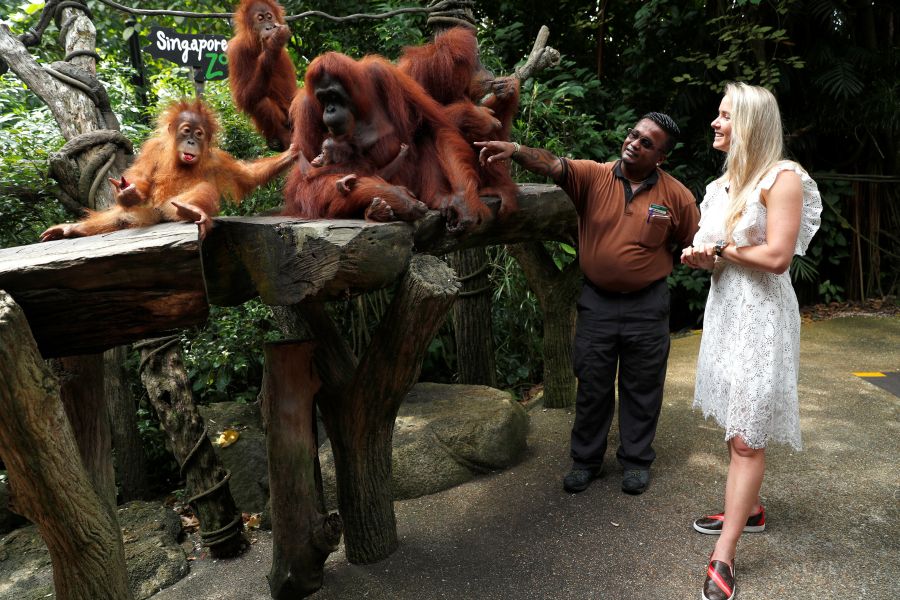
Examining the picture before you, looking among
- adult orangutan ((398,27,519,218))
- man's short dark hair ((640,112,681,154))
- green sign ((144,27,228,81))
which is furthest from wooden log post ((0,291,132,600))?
green sign ((144,27,228,81))

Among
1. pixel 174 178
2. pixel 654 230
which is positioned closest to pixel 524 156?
pixel 654 230

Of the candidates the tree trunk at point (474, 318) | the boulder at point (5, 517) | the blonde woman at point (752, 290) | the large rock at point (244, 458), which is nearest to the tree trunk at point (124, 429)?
the large rock at point (244, 458)

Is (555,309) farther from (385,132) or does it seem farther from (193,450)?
(193,450)

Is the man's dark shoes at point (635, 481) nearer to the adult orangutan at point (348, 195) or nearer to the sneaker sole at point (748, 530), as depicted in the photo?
the sneaker sole at point (748, 530)

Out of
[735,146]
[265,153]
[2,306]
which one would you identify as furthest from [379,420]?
[265,153]

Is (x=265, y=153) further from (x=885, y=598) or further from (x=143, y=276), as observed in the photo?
(x=885, y=598)

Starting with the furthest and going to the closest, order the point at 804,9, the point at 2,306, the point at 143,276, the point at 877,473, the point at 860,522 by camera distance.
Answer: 1. the point at 804,9
2. the point at 877,473
3. the point at 860,522
4. the point at 143,276
5. the point at 2,306

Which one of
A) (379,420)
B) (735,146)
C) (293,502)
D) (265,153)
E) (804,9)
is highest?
(804,9)

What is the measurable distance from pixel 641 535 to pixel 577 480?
0.47 metres

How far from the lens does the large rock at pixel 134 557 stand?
2.70m

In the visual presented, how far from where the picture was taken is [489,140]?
98.7 inches

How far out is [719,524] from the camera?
2.63 m

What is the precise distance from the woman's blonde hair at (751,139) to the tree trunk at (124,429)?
112 inches

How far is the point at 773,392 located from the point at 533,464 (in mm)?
1509
